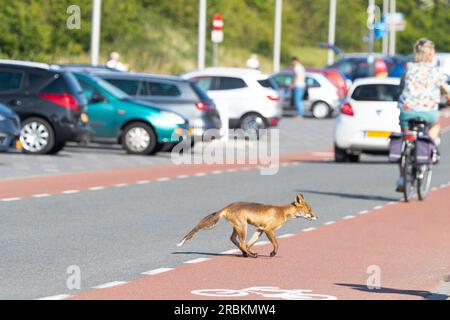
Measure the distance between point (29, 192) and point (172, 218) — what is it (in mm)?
3647

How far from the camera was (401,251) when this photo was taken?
14.1m

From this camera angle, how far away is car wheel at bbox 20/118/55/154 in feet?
92.5

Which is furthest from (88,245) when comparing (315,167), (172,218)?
(315,167)

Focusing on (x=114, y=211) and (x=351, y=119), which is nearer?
(x=114, y=211)

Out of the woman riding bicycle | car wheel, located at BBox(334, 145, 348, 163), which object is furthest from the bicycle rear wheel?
car wheel, located at BBox(334, 145, 348, 163)

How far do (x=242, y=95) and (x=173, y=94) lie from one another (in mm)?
6892

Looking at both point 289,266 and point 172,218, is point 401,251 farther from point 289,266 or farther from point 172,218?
point 172,218

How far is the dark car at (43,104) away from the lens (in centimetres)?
2816

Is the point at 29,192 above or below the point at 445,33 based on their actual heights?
below

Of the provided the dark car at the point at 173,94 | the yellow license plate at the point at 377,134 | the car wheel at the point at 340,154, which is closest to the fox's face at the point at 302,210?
the yellow license plate at the point at 377,134

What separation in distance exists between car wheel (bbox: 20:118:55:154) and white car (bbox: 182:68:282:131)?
1052cm

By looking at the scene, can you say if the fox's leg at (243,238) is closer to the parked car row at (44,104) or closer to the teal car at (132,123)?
the parked car row at (44,104)
